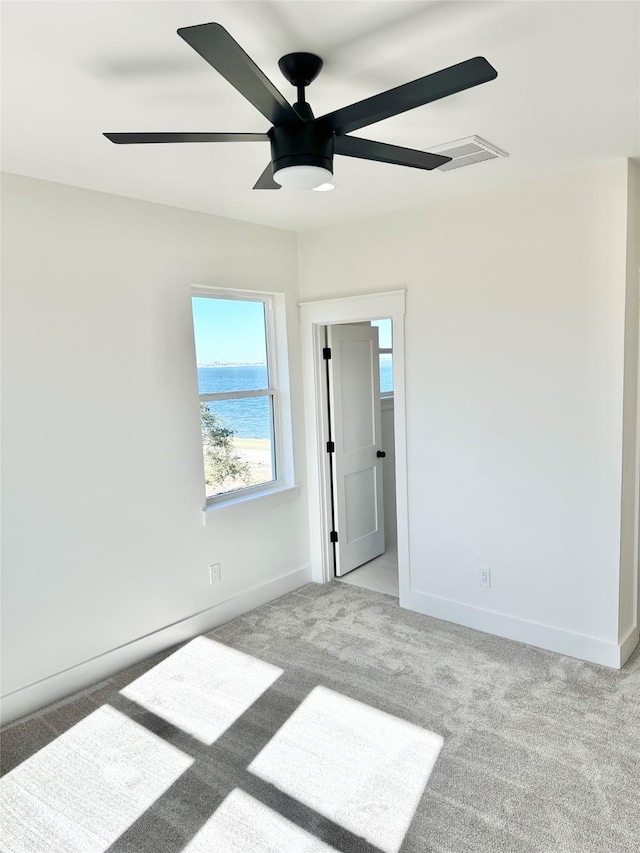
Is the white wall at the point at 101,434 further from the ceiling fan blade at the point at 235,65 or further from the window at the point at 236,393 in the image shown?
the ceiling fan blade at the point at 235,65

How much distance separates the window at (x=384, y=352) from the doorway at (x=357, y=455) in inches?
0.4

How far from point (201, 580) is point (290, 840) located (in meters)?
1.76

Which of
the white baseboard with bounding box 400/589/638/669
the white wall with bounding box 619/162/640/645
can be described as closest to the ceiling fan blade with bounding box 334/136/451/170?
the white wall with bounding box 619/162/640/645

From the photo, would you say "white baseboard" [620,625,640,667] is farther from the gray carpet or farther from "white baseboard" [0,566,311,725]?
"white baseboard" [0,566,311,725]

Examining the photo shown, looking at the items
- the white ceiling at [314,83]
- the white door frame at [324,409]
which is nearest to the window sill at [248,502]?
the white door frame at [324,409]

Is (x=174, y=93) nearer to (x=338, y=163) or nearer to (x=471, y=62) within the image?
(x=338, y=163)

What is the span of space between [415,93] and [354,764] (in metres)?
2.44

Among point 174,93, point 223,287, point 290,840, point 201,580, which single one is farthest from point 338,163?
point 290,840

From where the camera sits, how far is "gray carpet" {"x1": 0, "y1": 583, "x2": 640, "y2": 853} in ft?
6.67

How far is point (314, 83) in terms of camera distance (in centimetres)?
189

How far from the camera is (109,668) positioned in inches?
122

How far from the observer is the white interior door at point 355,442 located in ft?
14.3

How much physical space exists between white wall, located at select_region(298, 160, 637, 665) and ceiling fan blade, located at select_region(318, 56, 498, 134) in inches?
59.5

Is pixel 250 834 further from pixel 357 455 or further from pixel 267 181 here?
pixel 357 455
